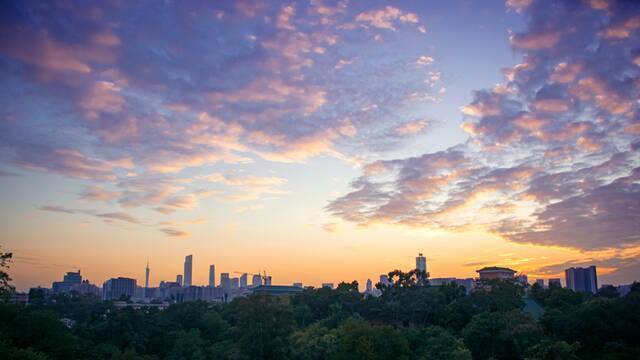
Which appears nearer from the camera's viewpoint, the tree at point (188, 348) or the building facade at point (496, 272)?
the tree at point (188, 348)

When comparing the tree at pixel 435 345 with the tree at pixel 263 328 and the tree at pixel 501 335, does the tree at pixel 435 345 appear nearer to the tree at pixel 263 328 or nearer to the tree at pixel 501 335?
the tree at pixel 501 335

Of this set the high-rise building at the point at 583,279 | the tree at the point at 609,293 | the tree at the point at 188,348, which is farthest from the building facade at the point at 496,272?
the tree at the point at 188,348

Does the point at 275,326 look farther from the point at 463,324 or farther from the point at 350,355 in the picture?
the point at 463,324

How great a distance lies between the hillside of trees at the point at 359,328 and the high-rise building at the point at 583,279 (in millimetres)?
77933

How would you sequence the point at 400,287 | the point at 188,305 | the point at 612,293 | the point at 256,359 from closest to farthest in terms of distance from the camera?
the point at 256,359 → the point at 400,287 → the point at 188,305 → the point at 612,293

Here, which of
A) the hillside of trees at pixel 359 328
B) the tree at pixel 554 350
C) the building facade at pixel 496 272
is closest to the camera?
the tree at pixel 554 350

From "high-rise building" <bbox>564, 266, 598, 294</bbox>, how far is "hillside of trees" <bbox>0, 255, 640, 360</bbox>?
256 feet

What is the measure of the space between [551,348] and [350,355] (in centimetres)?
1401

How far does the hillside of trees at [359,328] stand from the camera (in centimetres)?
3819

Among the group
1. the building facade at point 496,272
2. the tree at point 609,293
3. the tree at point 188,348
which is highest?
the building facade at point 496,272

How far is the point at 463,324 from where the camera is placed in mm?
52469

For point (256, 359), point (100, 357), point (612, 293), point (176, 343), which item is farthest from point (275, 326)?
point (612, 293)

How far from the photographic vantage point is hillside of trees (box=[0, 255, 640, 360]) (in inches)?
1503

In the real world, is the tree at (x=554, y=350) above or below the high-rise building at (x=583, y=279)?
below
